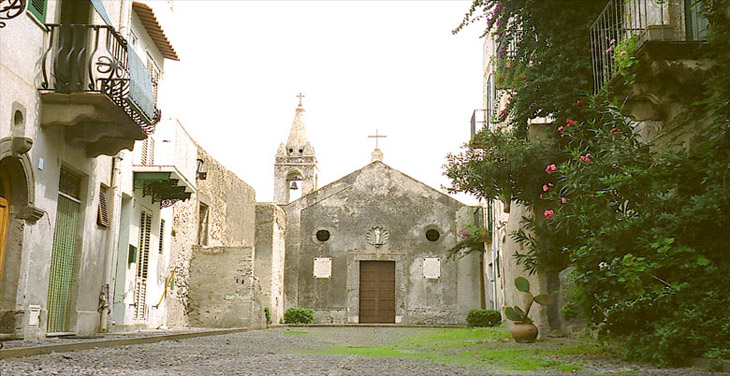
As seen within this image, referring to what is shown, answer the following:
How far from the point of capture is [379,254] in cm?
2905

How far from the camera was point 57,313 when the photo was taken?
1096 cm

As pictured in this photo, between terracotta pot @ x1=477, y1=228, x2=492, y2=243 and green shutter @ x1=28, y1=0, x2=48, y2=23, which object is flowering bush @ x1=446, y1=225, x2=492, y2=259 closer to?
terracotta pot @ x1=477, y1=228, x2=492, y2=243

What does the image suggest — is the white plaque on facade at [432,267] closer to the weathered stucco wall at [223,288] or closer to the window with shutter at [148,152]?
the weathered stucco wall at [223,288]

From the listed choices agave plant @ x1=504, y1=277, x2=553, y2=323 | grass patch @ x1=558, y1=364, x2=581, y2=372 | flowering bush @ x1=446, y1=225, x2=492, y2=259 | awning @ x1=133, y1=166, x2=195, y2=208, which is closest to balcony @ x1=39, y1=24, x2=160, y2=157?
awning @ x1=133, y1=166, x2=195, y2=208

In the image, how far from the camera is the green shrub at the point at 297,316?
88.7 ft

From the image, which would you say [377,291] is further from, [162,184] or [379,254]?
[162,184]

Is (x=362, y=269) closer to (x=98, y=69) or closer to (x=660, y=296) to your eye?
(x=98, y=69)

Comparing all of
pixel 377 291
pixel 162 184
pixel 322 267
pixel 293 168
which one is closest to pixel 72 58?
pixel 162 184

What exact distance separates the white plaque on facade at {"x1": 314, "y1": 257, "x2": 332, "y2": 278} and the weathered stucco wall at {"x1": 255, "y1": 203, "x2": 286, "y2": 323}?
249cm

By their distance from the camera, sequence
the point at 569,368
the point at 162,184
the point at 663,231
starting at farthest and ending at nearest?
the point at 162,184, the point at 663,231, the point at 569,368

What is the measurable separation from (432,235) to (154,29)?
1689 cm

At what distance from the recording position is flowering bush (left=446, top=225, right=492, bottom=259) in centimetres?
2557

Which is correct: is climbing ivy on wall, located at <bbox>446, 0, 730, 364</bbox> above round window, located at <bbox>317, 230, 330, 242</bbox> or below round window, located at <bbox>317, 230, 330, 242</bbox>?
below

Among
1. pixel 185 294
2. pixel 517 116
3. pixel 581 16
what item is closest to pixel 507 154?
pixel 517 116
